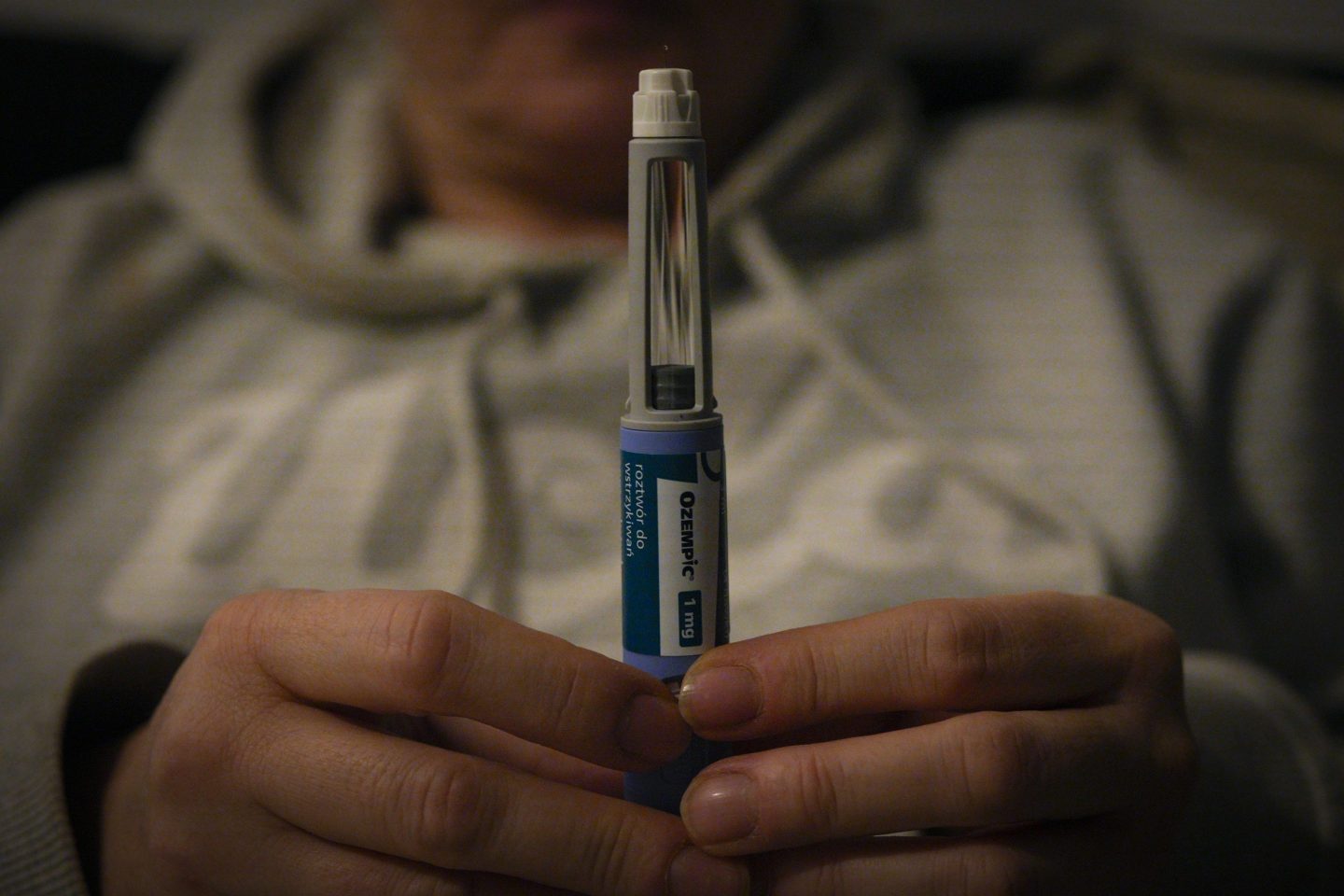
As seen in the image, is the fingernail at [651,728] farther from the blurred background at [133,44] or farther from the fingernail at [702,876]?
the blurred background at [133,44]

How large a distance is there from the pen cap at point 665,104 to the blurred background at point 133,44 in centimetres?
42

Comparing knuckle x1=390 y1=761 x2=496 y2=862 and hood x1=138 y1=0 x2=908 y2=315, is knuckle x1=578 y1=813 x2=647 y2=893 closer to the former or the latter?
knuckle x1=390 y1=761 x2=496 y2=862

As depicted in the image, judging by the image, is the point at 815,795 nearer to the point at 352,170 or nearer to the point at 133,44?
the point at 352,170

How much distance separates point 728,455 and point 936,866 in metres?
0.25

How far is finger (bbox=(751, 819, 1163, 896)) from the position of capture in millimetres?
312

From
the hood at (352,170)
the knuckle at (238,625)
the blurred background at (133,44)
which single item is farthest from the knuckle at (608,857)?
the blurred background at (133,44)

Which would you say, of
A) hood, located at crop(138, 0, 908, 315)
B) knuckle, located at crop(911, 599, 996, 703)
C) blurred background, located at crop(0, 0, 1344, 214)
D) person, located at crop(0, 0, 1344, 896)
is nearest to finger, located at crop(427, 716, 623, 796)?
person, located at crop(0, 0, 1344, 896)

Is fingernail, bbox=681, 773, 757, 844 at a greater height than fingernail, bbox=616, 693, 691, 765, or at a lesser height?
lesser

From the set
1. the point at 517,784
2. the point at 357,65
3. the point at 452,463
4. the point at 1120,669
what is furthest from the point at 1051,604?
the point at 357,65

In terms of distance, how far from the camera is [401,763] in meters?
0.30

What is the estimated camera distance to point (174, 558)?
52 cm

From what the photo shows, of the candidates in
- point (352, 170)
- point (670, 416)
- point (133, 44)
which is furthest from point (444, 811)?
point (133, 44)

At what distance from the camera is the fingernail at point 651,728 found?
11.8 inches

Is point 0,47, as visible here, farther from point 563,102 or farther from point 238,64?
point 563,102
